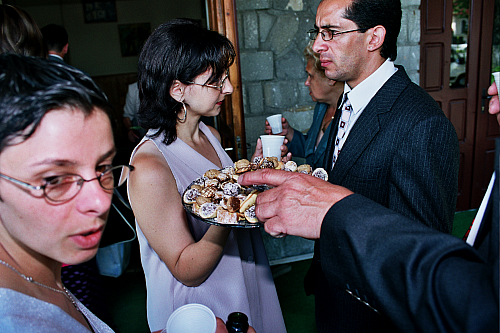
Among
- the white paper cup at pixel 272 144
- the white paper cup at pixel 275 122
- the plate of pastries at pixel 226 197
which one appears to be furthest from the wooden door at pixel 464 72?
the plate of pastries at pixel 226 197

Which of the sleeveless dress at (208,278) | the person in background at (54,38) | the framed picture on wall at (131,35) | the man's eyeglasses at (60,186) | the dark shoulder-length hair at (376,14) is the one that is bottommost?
the sleeveless dress at (208,278)

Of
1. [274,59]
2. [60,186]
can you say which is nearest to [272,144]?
[60,186]

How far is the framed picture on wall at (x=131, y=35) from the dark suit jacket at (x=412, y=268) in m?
8.38

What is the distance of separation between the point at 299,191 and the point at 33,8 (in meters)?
9.15

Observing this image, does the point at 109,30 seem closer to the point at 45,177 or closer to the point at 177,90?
the point at 177,90

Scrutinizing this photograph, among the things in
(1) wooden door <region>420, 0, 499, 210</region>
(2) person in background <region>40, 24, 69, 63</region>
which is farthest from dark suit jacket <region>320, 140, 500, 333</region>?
(1) wooden door <region>420, 0, 499, 210</region>

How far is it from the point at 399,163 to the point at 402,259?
844 mm

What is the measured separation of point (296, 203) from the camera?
1.12m

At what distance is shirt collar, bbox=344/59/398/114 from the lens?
1.89 meters

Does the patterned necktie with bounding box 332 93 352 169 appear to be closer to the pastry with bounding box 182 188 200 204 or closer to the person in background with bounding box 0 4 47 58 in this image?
the pastry with bounding box 182 188 200 204

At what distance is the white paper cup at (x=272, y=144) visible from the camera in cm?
206

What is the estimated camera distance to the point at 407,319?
0.82m

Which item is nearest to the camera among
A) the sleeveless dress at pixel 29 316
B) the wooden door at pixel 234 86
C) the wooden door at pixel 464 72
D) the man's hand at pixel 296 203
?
the sleeveless dress at pixel 29 316

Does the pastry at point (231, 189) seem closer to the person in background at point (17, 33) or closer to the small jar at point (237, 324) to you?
the small jar at point (237, 324)
